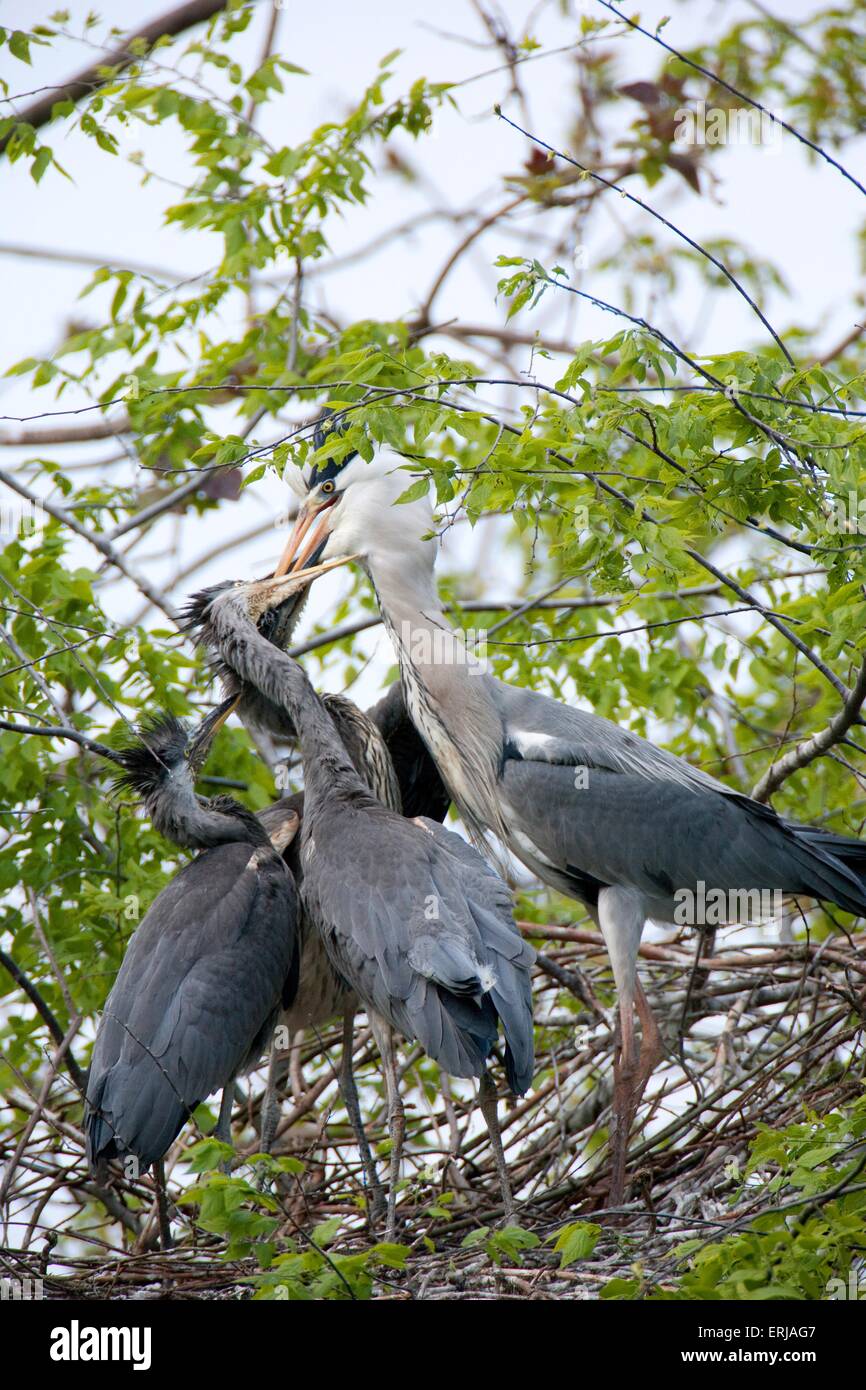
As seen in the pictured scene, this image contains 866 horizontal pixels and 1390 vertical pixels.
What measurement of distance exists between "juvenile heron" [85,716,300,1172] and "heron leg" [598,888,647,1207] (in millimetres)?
1030

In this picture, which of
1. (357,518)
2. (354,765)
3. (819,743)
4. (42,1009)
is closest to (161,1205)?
(42,1009)

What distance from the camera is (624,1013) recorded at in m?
4.81

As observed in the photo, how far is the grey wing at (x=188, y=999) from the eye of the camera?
4.15 metres

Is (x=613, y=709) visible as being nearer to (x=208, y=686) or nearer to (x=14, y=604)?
(x=208, y=686)

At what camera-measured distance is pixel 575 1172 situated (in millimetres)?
5230

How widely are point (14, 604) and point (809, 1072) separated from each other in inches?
114

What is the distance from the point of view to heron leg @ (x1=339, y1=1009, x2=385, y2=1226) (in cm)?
476

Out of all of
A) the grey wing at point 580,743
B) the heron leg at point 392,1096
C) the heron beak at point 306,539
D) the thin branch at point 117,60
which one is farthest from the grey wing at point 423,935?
the thin branch at point 117,60

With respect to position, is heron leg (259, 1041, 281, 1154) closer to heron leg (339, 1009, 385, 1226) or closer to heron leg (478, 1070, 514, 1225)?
heron leg (339, 1009, 385, 1226)

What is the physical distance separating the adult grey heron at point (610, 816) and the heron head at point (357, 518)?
24 cm

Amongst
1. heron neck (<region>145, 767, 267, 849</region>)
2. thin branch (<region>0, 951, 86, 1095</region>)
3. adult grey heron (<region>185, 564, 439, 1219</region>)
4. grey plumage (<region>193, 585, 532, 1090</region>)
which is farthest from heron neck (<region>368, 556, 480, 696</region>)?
thin branch (<region>0, 951, 86, 1095</region>)

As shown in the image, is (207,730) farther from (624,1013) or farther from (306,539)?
(624,1013)
